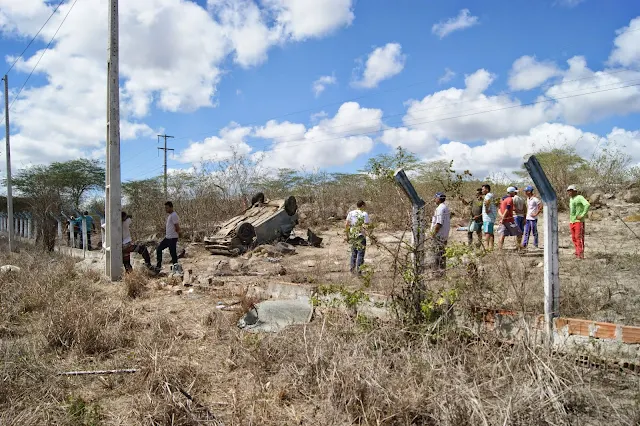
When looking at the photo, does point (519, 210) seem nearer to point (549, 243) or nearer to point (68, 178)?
point (549, 243)

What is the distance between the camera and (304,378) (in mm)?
3645

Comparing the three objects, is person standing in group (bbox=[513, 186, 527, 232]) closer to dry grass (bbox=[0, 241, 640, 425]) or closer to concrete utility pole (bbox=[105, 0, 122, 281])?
dry grass (bbox=[0, 241, 640, 425])

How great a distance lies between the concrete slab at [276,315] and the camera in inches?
204

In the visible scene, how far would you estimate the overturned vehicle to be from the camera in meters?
13.1

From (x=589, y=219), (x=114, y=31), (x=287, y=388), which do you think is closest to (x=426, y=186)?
(x=589, y=219)

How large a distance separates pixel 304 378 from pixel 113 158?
286 inches

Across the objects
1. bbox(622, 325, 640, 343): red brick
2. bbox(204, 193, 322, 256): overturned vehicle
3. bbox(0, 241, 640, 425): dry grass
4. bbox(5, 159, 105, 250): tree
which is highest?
bbox(5, 159, 105, 250): tree

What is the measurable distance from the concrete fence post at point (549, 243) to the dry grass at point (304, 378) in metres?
0.25

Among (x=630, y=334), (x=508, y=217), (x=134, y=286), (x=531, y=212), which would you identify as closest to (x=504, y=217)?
(x=508, y=217)

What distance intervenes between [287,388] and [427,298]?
1.43 m

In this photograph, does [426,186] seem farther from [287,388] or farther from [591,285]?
[287,388]

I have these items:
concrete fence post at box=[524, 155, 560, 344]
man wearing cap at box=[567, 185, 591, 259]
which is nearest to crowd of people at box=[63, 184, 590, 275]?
man wearing cap at box=[567, 185, 591, 259]

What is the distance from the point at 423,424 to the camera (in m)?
2.99

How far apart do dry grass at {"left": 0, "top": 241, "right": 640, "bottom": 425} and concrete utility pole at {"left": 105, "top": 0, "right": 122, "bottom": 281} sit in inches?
161
